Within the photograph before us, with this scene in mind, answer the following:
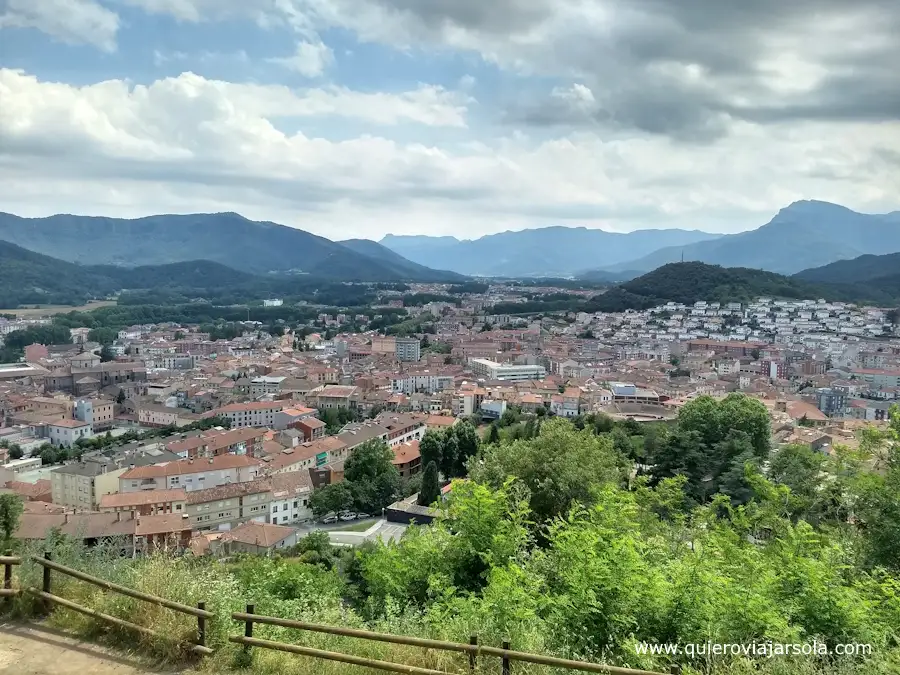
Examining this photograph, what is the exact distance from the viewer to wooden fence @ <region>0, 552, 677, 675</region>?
2.99 metres

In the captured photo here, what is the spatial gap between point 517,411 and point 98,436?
18337 millimetres

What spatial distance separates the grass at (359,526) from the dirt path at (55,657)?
13.9m

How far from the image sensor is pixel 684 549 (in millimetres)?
5980

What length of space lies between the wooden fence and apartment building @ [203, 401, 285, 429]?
1100 inches

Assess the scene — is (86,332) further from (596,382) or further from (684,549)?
(684,549)

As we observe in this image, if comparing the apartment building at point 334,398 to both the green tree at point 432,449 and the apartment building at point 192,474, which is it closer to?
the apartment building at point 192,474

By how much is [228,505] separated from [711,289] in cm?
A: 6813

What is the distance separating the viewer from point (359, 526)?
1756cm

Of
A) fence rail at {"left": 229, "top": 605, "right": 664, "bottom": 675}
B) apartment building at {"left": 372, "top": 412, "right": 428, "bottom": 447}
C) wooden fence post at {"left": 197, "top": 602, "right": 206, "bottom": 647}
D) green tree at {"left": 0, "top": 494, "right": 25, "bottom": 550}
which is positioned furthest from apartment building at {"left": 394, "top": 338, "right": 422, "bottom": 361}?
fence rail at {"left": 229, "top": 605, "right": 664, "bottom": 675}

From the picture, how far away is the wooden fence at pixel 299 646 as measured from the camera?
9.80 feet

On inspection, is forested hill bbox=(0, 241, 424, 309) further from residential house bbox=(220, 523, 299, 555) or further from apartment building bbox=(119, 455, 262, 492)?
residential house bbox=(220, 523, 299, 555)

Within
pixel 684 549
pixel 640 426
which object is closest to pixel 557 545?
pixel 684 549

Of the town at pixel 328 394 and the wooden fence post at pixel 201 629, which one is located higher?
the wooden fence post at pixel 201 629

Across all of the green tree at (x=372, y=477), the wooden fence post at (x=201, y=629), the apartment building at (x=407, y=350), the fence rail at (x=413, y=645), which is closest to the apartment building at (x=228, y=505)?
the green tree at (x=372, y=477)
